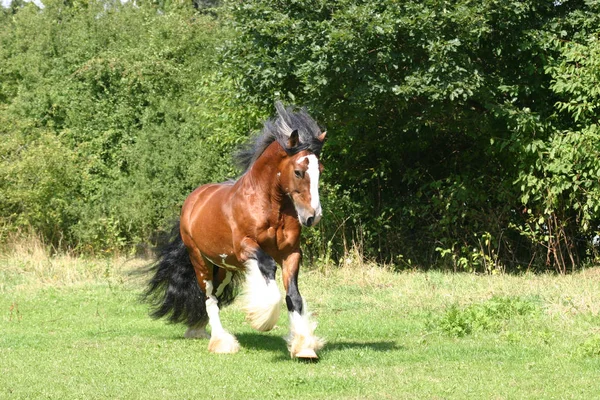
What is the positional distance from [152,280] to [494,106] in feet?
23.9

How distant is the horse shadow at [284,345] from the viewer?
30.2ft

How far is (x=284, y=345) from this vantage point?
32.9 feet

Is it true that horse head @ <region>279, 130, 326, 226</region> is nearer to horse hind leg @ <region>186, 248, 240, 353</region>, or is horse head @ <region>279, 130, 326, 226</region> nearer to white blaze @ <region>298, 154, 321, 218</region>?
white blaze @ <region>298, 154, 321, 218</region>

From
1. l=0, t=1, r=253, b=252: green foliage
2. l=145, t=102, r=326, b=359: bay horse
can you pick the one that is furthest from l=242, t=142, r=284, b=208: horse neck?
l=0, t=1, r=253, b=252: green foliage

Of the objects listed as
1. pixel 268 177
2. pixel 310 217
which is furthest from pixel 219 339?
pixel 310 217

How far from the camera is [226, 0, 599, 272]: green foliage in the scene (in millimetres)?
14906

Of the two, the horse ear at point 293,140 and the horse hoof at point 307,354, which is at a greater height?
the horse ear at point 293,140

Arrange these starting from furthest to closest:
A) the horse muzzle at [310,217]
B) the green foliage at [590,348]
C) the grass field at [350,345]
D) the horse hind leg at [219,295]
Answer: the horse hind leg at [219,295] → the horse muzzle at [310,217] → the green foliage at [590,348] → the grass field at [350,345]

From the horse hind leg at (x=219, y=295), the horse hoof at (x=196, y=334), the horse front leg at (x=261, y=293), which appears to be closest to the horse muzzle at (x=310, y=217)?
the horse front leg at (x=261, y=293)

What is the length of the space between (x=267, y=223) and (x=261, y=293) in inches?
29.2

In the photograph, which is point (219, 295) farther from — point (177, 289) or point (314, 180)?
point (314, 180)

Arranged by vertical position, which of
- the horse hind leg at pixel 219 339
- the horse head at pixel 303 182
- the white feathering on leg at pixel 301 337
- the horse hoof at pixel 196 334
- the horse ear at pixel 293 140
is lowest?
the horse hoof at pixel 196 334

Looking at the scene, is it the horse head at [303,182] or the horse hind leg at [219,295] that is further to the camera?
the horse hind leg at [219,295]

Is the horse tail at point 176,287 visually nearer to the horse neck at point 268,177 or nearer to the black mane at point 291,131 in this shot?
the horse neck at point 268,177
